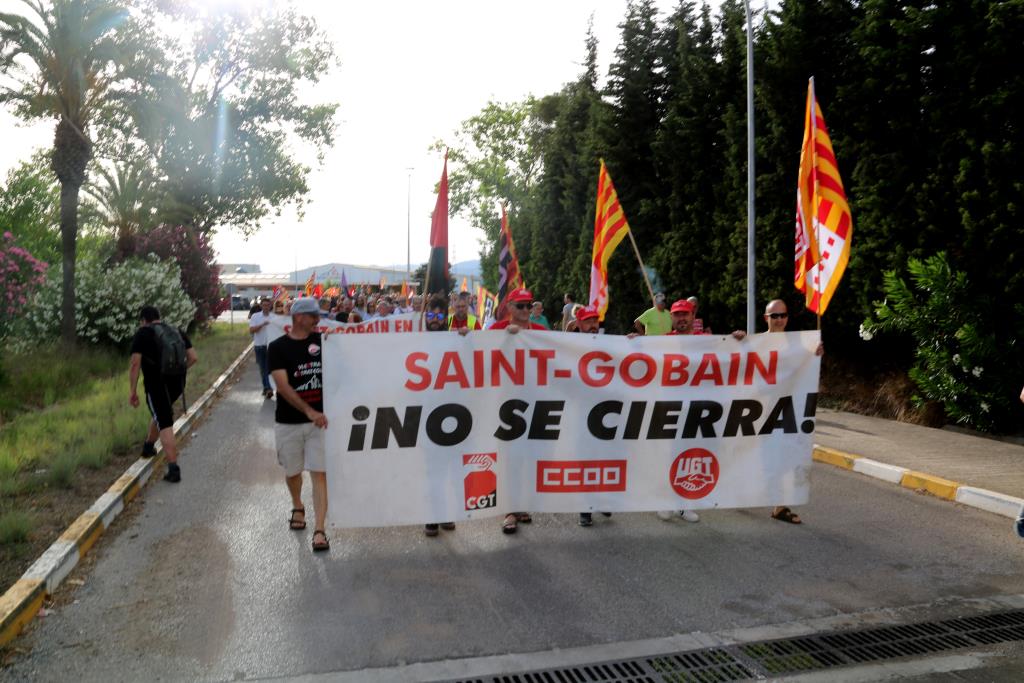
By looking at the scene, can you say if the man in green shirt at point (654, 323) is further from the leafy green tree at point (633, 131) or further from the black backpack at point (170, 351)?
the leafy green tree at point (633, 131)

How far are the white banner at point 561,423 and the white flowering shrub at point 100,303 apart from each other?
1872cm

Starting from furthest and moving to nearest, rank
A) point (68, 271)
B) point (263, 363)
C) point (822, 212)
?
point (68, 271)
point (263, 363)
point (822, 212)

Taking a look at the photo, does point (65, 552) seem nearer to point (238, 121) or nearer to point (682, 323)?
point (682, 323)

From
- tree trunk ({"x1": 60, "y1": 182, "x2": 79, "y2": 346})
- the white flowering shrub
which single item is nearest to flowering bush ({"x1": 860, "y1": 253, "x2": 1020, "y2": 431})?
the white flowering shrub

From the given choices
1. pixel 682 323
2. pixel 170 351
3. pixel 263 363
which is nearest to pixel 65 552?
pixel 170 351

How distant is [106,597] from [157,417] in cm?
367

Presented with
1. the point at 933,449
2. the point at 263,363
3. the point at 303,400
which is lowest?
the point at 933,449

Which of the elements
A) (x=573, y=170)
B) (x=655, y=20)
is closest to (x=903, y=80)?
(x=655, y=20)

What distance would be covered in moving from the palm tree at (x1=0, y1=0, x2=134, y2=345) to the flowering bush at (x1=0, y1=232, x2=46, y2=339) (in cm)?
82

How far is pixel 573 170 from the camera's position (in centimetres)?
3425

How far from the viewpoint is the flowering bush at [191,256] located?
3629 centimetres

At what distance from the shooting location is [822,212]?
26.2ft

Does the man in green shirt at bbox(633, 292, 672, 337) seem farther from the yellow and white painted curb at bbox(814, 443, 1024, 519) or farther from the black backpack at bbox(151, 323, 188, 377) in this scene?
the black backpack at bbox(151, 323, 188, 377)

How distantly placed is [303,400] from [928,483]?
20.1ft
